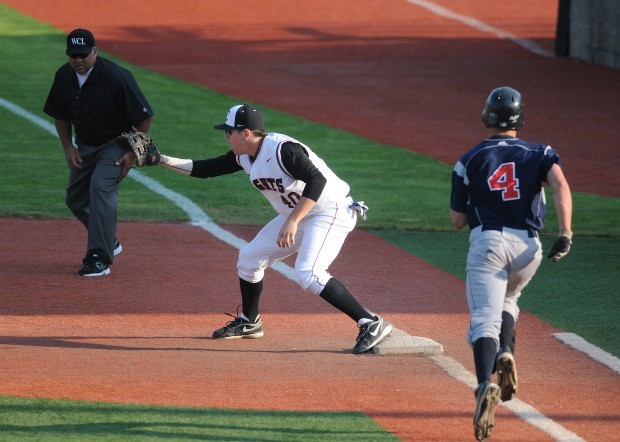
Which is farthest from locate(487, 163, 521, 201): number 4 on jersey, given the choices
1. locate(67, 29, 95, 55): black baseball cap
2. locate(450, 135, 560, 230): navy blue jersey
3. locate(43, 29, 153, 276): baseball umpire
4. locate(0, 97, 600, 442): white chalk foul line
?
locate(67, 29, 95, 55): black baseball cap

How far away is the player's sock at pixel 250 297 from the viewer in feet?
25.4

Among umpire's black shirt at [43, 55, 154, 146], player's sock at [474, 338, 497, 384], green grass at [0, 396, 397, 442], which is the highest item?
umpire's black shirt at [43, 55, 154, 146]

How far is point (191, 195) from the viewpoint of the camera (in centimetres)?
1359

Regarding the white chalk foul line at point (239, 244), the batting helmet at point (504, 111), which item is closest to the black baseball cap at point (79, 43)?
the white chalk foul line at point (239, 244)

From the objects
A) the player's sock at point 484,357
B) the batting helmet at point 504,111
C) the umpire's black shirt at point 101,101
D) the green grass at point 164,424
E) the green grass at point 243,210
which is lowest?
the green grass at point 243,210

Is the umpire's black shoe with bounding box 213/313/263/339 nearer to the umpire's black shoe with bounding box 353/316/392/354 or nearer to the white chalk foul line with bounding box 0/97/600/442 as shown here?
the umpire's black shoe with bounding box 353/316/392/354

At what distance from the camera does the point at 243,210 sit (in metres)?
12.8

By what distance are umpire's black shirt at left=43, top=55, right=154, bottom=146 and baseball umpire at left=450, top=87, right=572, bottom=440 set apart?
14.2 ft

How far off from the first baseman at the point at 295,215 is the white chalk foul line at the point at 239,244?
0.64 metres

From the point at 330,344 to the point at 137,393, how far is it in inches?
65.0

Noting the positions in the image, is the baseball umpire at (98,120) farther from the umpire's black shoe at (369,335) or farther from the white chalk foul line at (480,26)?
the white chalk foul line at (480,26)

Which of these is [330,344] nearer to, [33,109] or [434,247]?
[434,247]

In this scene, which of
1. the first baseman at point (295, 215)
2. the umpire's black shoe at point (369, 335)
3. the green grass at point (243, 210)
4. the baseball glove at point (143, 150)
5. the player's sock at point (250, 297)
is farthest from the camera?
the baseball glove at point (143, 150)

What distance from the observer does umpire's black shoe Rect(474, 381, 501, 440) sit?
5.46 metres
